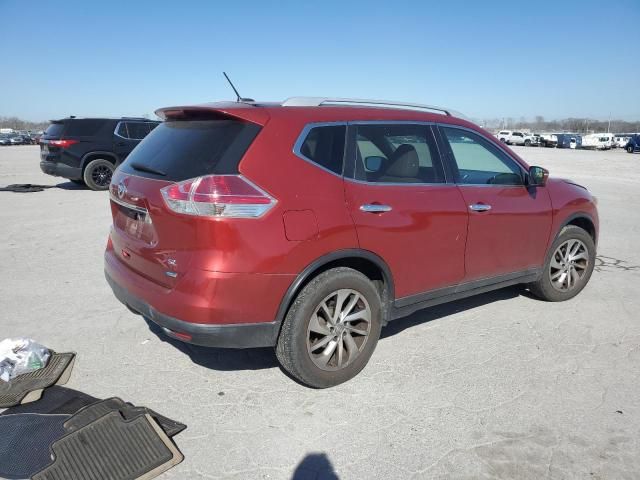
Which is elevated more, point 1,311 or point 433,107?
point 433,107

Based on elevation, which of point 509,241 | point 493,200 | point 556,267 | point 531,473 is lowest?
point 531,473

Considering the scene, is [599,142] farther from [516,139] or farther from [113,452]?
[113,452]

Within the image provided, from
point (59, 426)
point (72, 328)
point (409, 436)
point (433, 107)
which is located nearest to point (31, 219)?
point (72, 328)

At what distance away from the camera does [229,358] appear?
12.1 ft

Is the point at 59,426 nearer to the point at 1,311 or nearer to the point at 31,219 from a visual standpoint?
the point at 1,311

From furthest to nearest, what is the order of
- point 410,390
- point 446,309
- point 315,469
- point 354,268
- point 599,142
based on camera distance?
1. point 599,142
2. point 446,309
3. point 354,268
4. point 410,390
5. point 315,469

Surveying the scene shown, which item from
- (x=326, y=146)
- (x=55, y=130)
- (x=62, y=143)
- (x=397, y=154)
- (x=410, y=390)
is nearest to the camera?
(x=326, y=146)

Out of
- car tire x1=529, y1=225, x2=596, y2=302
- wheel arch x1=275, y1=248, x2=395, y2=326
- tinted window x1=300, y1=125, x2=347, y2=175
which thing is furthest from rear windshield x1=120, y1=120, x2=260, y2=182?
car tire x1=529, y1=225, x2=596, y2=302

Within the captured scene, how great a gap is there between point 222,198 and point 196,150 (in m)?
0.47

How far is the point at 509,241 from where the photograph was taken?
4.16 meters

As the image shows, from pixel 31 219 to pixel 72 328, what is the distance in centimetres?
569

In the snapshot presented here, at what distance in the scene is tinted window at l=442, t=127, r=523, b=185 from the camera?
13.1 ft

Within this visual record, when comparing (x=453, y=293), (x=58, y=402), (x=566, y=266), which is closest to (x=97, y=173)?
(x=58, y=402)

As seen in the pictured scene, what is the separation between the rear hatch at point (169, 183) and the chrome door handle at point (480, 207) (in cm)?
184
